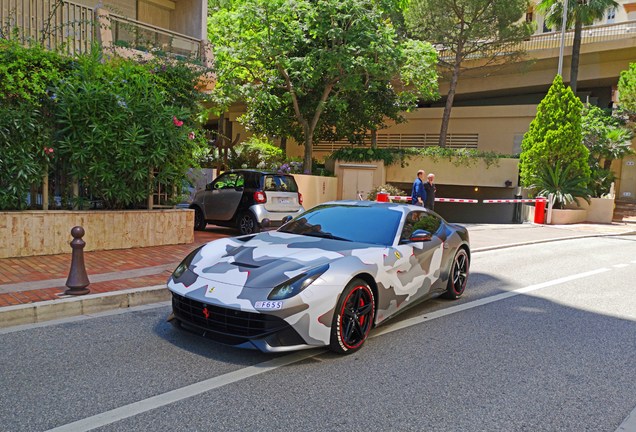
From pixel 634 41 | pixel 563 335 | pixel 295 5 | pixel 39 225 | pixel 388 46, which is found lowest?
pixel 563 335

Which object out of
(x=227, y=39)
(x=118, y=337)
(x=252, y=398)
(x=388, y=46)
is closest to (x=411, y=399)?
(x=252, y=398)

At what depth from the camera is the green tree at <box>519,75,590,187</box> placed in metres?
21.5

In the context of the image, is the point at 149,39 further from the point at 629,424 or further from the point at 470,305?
the point at 629,424

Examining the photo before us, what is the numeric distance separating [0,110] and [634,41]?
3184 cm

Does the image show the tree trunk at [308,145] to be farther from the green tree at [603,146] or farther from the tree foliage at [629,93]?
the tree foliage at [629,93]

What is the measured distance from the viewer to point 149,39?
597 inches

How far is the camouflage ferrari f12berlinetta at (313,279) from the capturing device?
448 cm

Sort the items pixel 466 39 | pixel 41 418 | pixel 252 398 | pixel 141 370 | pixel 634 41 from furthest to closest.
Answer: pixel 634 41, pixel 466 39, pixel 141 370, pixel 252 398, pixel 41 418

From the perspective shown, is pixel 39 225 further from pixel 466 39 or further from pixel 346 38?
pixel 466 39

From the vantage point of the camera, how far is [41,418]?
348cm

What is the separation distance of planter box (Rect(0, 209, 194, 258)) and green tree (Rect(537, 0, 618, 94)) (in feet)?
Result: 82.8

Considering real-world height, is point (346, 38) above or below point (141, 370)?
above

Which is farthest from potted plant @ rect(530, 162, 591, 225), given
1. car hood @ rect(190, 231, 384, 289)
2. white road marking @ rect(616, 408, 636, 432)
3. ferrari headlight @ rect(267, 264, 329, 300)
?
ferrari headlight @ rect(267, 264, 329, 300)

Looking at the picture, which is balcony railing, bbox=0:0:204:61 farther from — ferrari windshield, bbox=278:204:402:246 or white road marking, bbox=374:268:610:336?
white road marking, bbox=374:268:610:336
